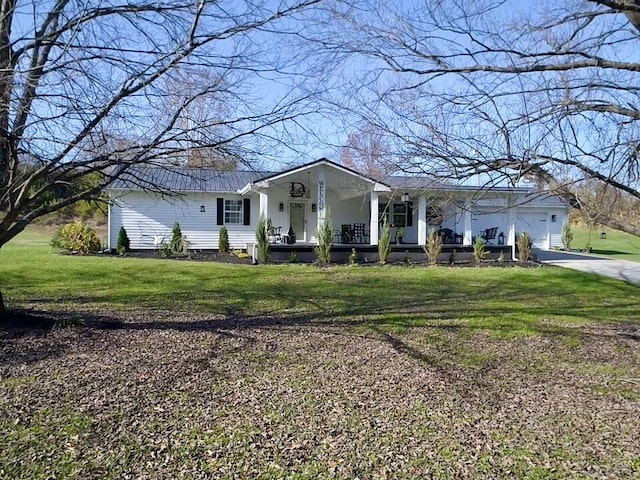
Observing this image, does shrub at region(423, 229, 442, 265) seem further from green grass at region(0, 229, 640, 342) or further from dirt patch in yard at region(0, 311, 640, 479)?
dirt patch in yard at region(0, 311, 640, 479)

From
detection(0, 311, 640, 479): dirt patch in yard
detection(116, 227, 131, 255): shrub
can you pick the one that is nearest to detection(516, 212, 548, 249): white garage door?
detection(116, 227, 131, 255): shrub

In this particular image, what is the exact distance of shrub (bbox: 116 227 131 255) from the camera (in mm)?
18297

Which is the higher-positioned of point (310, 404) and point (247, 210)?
point (247, 210)

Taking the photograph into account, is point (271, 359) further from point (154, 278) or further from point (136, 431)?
point (154, 278)

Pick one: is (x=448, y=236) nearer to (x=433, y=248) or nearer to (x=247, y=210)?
(x=433, y=248)

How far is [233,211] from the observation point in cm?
2069

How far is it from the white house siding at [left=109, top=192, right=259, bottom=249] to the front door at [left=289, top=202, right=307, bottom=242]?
1631mm

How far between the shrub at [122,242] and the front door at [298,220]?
6.57 metres

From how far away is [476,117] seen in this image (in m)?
5.41

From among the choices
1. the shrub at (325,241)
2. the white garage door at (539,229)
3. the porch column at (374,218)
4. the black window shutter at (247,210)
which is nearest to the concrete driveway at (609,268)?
the porch column at (374,218)

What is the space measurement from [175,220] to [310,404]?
55.9ft


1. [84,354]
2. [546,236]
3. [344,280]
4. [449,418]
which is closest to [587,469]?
[449,418]

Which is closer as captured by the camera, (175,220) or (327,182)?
(327,182)

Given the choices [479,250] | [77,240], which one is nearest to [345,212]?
[479,250]
